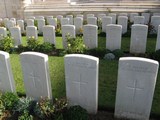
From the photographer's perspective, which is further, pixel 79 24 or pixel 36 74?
pixel 79 24

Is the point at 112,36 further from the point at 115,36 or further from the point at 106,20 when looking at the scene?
the point at 106,20

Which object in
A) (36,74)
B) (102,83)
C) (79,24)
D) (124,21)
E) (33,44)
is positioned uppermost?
(124,21)

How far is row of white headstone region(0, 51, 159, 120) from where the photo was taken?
11.8 feet

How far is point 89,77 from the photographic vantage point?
3.85 m

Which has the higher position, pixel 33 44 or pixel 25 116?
pixel 33 44

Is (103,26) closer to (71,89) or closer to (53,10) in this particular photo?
(53,10)

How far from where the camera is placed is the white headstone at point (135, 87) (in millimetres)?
3514

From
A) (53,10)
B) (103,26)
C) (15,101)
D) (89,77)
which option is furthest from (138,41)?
(53,10)

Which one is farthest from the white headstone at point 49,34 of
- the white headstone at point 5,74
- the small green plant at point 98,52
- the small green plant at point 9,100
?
the small green plant at point 9,100

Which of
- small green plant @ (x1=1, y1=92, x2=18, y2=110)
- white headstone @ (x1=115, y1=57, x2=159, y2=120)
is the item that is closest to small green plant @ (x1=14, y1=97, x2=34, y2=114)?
small green plant @ (x1=1, y1=92, x2=18, y2=110)

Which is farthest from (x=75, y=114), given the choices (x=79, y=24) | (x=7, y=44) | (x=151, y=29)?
(x=151, y=29)

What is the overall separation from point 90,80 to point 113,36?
365 centimetres

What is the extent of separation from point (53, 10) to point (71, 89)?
Result: 1060 cm

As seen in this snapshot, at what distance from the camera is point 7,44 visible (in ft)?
26.4
